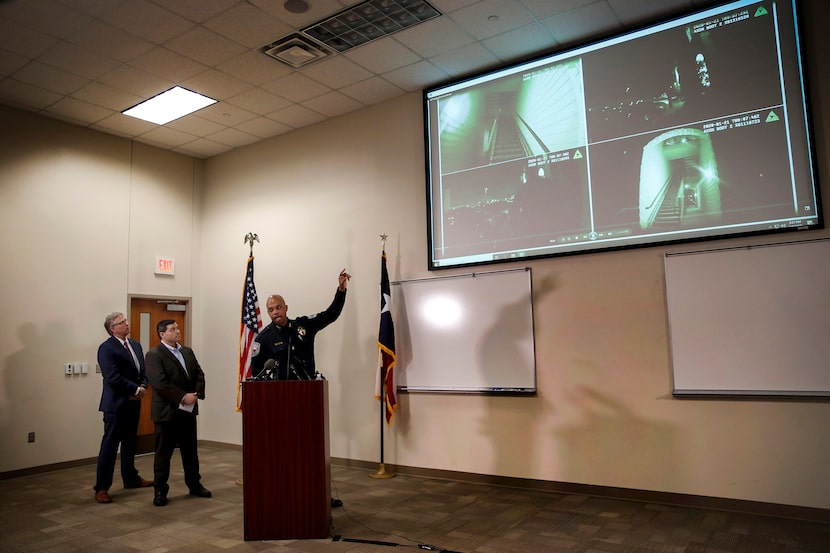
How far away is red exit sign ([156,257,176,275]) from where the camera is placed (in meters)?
7.27

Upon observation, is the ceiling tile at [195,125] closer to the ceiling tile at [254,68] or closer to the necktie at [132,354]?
A: the ceiling tile at [254,68]

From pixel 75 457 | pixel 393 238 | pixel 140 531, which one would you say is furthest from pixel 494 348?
pixel 75 457

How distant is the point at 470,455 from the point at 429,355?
981 millimetres

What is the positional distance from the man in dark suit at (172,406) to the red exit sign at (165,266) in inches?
104

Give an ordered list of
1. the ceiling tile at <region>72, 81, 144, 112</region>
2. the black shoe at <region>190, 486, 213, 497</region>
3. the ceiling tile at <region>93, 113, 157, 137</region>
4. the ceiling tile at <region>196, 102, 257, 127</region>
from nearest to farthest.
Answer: the black shoe at <region>190, 486, 213, 497</region> → the ceiling tile at <region>72, 81, 144, 112</region> → the ceiling tile at <region>196, 102, 257, 127</region> → the ceiling tile at <region>93, 113, 157, 137</region>

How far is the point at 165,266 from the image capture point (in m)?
7.34

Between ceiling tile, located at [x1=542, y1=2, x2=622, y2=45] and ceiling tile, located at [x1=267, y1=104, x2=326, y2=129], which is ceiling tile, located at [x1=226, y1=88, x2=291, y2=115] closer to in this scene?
ceiling tile, located at [x1=267, y1=104, x2=326, y2=129]

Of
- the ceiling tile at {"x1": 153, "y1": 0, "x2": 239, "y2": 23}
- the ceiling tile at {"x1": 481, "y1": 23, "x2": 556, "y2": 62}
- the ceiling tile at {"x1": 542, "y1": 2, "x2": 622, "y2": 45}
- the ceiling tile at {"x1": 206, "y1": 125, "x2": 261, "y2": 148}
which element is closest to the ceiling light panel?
the ceiling tile at {"x1": 206, "y1": 125, "x2": 261, "y2": 148}

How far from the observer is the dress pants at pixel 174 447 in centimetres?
464

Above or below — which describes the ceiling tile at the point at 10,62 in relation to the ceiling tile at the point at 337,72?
above

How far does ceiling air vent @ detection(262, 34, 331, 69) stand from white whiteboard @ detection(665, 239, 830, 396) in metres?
3.37

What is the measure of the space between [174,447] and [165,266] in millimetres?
3241

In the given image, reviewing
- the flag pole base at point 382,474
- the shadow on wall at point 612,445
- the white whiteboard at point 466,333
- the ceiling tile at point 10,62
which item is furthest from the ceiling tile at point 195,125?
the shadow on wall at point 612,445

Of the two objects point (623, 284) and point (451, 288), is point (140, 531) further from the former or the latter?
point (623, 284)
